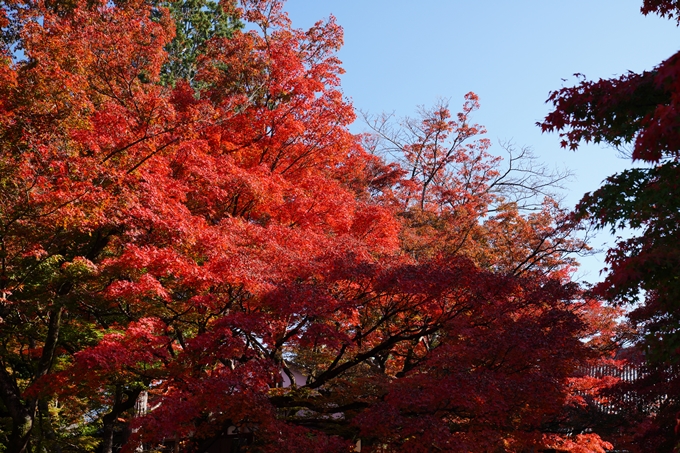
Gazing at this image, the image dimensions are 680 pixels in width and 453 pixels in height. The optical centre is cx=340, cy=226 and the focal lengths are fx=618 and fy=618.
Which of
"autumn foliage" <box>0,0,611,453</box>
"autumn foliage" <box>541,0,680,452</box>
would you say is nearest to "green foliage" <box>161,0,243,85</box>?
"autumn foliage" <box>0,0,611,453</box>

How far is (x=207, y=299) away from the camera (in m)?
11.5

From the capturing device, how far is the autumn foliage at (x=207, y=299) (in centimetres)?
1073

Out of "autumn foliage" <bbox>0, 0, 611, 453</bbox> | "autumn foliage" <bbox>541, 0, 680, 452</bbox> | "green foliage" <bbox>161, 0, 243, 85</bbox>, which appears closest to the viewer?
"autumn foliage" <bbox>541, 0, 680, 452</bbox>

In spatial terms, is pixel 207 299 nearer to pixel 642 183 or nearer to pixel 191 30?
pixel 642 183

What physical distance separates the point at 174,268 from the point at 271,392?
3.57 meters

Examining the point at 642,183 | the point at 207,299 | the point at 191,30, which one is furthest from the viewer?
the point at 191,30

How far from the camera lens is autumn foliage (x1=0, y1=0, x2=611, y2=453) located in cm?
1073

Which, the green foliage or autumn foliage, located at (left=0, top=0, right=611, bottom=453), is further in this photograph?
the green foliage

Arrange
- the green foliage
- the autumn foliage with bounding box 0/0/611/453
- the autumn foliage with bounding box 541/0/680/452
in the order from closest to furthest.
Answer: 1. the autumn foliage with bounding box 541/0/680/452
2. the autumn foliage with bounding box 0/0/611/453
3. the green foliage

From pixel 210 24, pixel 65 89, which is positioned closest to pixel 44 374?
pixel 65 89

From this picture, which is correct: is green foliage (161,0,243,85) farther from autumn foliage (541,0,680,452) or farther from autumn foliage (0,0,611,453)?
autumn foliage (541,0,680,452)

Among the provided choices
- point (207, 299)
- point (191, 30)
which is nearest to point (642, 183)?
point (207, 299)

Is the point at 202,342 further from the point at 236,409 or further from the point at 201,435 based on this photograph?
the point at 201,435

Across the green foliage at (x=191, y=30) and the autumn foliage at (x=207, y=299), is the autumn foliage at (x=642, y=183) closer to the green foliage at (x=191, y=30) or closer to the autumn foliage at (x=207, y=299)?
the autumn foliage at (x=207, y=299)
